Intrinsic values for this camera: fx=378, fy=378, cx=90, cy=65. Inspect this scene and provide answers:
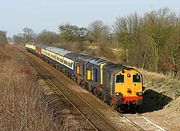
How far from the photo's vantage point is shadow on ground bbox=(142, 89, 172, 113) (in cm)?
2483

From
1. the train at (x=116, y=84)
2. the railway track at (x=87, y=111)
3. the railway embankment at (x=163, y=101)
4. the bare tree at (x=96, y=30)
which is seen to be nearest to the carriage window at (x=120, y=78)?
the train at (x=116, y=84)

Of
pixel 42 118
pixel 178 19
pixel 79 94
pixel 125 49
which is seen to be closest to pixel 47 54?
pixel 125 49

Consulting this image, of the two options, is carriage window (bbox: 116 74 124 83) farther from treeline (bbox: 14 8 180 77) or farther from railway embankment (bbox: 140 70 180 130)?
treeline (bbox: 14 8 180 77)

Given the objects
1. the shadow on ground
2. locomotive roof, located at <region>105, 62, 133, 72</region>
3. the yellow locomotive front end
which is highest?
locomotive roof, located at <region>105, 62, 133, 72</region>

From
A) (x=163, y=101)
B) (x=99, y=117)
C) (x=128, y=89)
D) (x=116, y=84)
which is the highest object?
(x=116, y=84)

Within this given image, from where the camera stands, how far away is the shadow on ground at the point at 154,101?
24.8 meters

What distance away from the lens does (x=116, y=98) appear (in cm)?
2300

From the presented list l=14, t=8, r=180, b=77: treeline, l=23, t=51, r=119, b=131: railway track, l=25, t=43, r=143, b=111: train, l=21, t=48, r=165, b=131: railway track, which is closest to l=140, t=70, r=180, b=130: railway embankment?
l=21, t=48, r=165, b=131: railway track

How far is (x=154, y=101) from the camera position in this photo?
26.6 m

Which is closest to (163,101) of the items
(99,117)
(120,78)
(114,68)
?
(120,78)

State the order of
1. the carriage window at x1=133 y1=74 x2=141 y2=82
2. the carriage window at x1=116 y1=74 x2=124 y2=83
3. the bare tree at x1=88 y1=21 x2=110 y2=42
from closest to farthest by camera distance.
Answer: the carriage window at x1=116 y1=74 x2=124 y2=83 < the carriage window at x1=133 y1=74 x2=141 y2=82 < the bare tree at x1=88 y1=21 x2=110 y2=42

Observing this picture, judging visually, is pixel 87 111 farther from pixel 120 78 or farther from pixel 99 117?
pixel 120 78

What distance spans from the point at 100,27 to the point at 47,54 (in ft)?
79.2

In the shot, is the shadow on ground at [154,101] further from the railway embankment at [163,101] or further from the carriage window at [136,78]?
the carriage window at [136,78]
